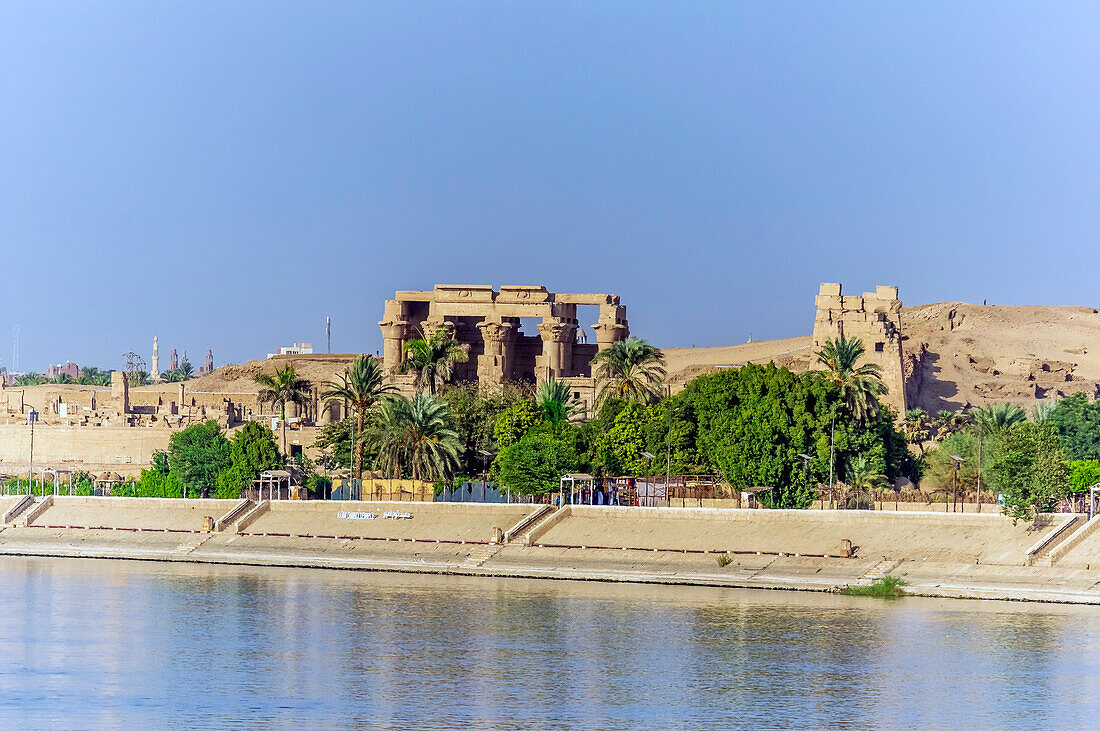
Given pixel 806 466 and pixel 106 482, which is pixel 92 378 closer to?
pixel 106 482

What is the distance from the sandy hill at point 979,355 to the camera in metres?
118

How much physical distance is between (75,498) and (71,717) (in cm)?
4859

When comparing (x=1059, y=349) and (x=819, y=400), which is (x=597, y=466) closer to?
(x=819, y=400)

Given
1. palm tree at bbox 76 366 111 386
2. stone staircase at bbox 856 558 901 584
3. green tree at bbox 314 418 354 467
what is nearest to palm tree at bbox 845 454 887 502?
stone staircase at bbox 856 558 901 584

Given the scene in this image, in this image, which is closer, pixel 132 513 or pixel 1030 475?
pixel 1030 475

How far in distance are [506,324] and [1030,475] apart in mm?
52471

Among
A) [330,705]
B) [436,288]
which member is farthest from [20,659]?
[436,288]

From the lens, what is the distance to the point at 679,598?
187ft

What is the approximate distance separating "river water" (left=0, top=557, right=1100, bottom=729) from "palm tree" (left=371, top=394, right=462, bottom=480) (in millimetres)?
15922

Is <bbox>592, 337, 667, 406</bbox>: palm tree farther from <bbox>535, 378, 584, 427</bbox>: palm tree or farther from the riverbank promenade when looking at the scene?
the riverbank promenade

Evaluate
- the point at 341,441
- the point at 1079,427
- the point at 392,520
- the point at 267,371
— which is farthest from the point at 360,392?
the point at 267,371

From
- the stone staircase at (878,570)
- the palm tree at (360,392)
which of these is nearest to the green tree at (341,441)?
the palm tree at (360,392)

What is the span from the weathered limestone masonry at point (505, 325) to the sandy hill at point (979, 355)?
893 centimetres

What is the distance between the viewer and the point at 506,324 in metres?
108
